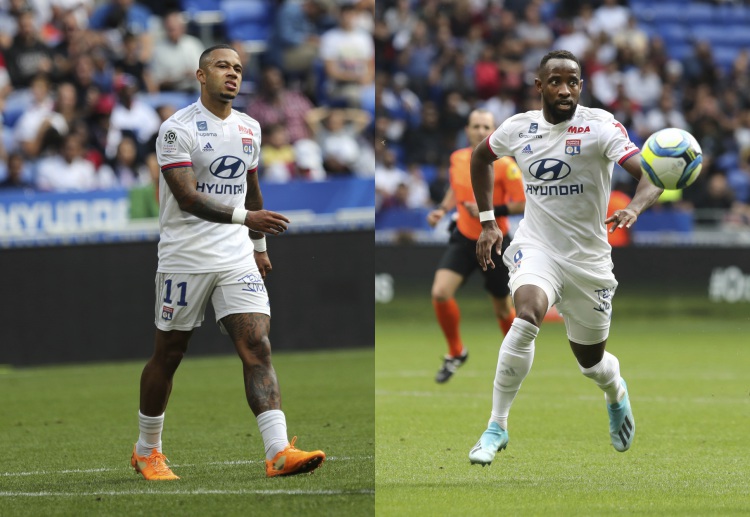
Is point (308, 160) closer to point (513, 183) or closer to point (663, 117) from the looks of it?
point (513, 183)

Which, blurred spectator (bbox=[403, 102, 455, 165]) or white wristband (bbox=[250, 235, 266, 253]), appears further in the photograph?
blurred spectator (bbox=[403, 102, 455, 165])

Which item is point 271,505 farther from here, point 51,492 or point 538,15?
point 538,15

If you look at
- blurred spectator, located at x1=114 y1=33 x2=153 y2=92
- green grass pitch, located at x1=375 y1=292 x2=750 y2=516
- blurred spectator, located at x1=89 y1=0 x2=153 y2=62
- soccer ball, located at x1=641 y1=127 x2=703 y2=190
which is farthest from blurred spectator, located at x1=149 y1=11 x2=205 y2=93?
soccer ball, located at x1=641 y1=127 x2=703 y2=190

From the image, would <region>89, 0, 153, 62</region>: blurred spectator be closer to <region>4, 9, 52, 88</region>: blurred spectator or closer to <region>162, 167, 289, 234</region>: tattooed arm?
<region>4, 9, 52, 88</region>: blurred spectator

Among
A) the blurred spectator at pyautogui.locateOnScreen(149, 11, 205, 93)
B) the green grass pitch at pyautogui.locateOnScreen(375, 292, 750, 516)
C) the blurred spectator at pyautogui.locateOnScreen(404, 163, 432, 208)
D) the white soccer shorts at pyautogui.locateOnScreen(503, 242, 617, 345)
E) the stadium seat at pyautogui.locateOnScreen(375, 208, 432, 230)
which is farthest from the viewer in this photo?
the blurred spectator at pyautogui.locateOnScreen(404, 163, 432, 208)

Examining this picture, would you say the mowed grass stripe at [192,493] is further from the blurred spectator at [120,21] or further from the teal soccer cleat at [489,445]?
the blurred spectator at [120,21]

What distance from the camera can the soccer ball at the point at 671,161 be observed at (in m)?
6.95

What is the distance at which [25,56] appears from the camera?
63.7ft

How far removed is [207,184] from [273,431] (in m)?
1.46

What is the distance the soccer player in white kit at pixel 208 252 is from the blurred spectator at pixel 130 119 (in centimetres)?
1147

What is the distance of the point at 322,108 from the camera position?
72.5 feet

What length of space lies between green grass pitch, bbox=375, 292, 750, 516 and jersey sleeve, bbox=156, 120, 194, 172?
212 centimetres

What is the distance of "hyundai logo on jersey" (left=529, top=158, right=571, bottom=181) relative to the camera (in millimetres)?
7543

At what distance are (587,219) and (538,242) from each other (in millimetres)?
326
